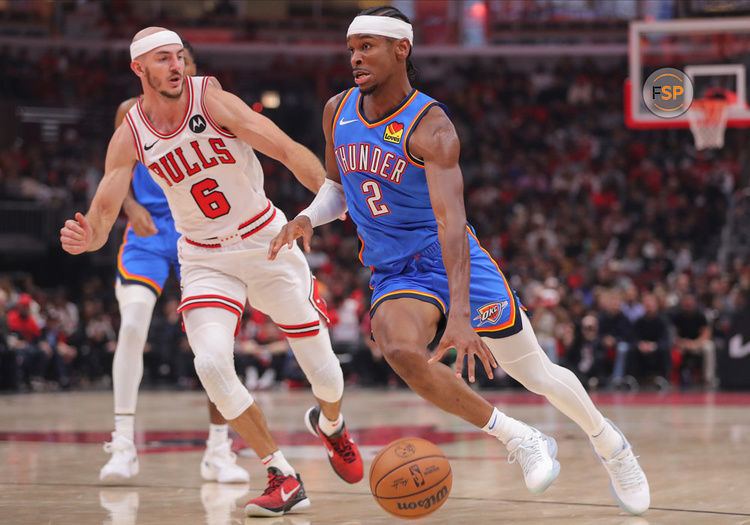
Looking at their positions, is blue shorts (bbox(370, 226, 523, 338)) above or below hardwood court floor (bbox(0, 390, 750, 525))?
above

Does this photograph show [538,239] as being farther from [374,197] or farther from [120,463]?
[374,197]

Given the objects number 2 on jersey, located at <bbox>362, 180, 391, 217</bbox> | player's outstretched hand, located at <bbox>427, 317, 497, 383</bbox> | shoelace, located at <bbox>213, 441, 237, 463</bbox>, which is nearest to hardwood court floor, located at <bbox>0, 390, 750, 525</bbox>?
shoelace, located at <bbox>213, 441, 237, 463</bbox>

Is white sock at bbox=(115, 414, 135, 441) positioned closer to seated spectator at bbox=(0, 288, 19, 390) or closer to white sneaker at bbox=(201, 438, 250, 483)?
white sneaker at bbox=(201, 438, 250, 483)

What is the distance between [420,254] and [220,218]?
53.5 inches

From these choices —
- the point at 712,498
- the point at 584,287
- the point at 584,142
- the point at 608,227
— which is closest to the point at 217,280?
the point at 712,498

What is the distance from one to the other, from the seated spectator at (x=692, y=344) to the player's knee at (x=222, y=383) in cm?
1205

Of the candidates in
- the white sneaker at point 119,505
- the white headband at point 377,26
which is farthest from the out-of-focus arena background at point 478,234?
the white headband at point 377,26

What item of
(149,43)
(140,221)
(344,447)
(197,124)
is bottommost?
(344,447)

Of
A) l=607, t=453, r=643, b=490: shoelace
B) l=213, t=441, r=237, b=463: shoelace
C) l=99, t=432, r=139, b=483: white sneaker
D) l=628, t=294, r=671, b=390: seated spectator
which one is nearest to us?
l=607, t=453, r=643, b=490: shoelace

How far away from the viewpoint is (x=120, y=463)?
247 inches

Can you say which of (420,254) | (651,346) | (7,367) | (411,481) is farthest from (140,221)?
(651,346)

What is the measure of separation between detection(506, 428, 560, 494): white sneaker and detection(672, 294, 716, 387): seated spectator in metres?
11.9

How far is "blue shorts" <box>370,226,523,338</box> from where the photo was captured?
493 cm

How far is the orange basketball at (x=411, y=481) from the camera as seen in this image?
4602mm
